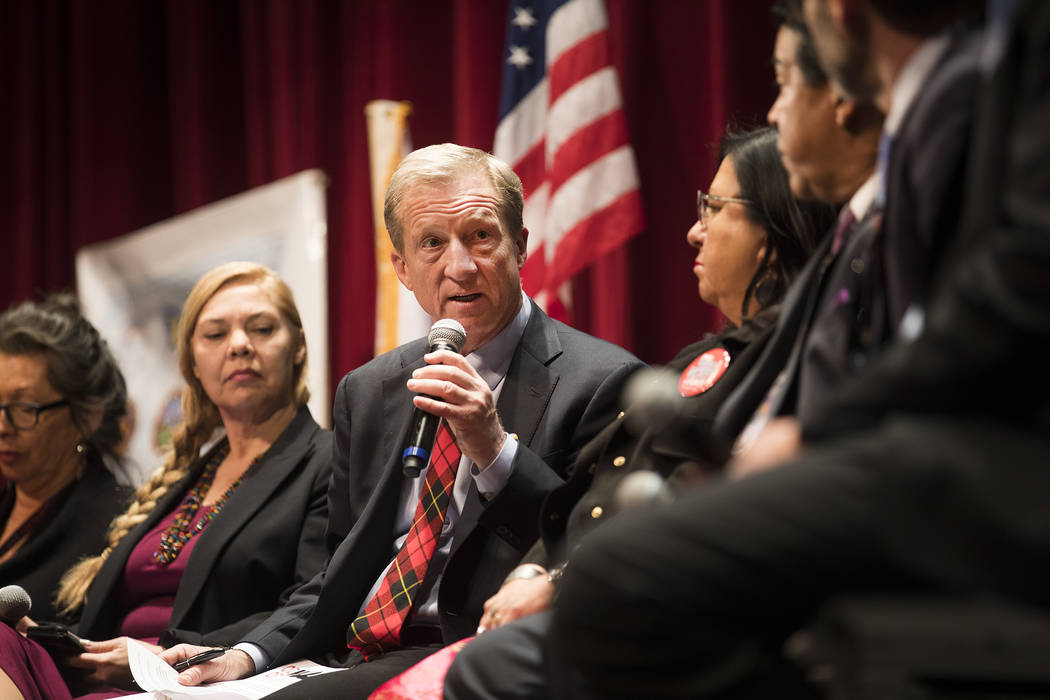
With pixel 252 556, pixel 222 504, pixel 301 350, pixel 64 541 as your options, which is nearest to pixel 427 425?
pixel 252 556

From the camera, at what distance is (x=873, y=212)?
1396 mm

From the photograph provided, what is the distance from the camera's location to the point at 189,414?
3.16 metres

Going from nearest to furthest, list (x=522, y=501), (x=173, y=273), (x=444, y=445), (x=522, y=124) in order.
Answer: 1. (x=522, y=501)
2. (x=444, y=445)
3. (x=522, y=124)
4. (x=173, y=273)

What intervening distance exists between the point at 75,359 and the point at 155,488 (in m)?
0.57

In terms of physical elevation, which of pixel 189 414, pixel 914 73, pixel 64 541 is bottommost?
pixel 64 541

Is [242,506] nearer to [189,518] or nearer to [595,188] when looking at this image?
[189,518]

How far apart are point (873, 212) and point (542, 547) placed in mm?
743

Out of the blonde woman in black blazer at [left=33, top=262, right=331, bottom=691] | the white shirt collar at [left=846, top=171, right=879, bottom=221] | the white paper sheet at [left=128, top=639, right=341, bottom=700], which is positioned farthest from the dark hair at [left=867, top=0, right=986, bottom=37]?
the blonde woman in black blazer at [left=33, top=262, right=331, bottom=691]

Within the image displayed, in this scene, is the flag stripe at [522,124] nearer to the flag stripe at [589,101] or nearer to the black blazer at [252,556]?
the flag stripe at [589,101]

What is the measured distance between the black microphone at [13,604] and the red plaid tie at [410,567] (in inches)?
34.5

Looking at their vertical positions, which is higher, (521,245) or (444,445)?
(521,245)

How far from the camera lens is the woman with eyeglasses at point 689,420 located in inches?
58.8

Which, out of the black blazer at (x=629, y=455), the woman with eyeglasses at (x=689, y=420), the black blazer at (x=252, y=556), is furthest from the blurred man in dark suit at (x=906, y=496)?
the black blazer at (x=252, y=556)

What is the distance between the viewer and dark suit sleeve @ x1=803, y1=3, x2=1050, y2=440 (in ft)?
3.08
